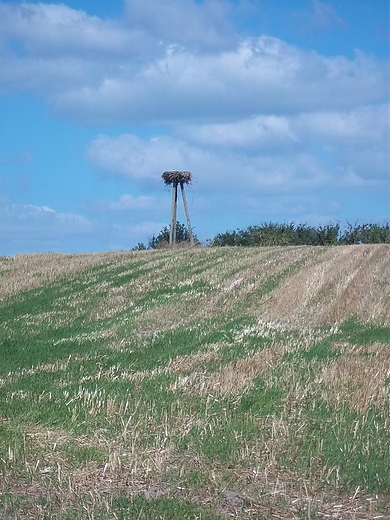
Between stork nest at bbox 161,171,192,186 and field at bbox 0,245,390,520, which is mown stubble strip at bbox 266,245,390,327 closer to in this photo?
field at bbox 0,245,390,520

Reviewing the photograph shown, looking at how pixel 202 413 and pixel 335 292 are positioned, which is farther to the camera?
pixel 335 292

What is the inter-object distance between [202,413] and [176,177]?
37021 mm

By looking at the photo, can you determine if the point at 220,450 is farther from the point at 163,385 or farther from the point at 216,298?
the point at 216,298

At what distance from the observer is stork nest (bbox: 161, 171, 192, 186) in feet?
147

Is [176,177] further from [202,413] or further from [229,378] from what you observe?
[202,413]

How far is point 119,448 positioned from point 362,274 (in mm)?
16025

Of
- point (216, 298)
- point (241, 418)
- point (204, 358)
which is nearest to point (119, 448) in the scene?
point (241, 418)

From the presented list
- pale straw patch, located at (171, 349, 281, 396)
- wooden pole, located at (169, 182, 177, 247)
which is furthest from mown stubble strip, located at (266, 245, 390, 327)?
wooden pole, located at (169, 182, 177, 247)

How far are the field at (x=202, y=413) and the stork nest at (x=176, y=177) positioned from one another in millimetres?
25713

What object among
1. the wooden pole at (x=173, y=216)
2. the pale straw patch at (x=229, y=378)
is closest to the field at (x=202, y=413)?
the pale straw patch at (x=229, y=378)

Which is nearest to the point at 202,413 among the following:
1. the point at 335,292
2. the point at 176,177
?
the point at 335,292

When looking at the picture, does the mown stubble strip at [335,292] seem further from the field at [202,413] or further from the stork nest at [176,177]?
the stork nest at [176,177]

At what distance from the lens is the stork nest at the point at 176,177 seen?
44.7 meters

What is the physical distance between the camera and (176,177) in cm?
4488
